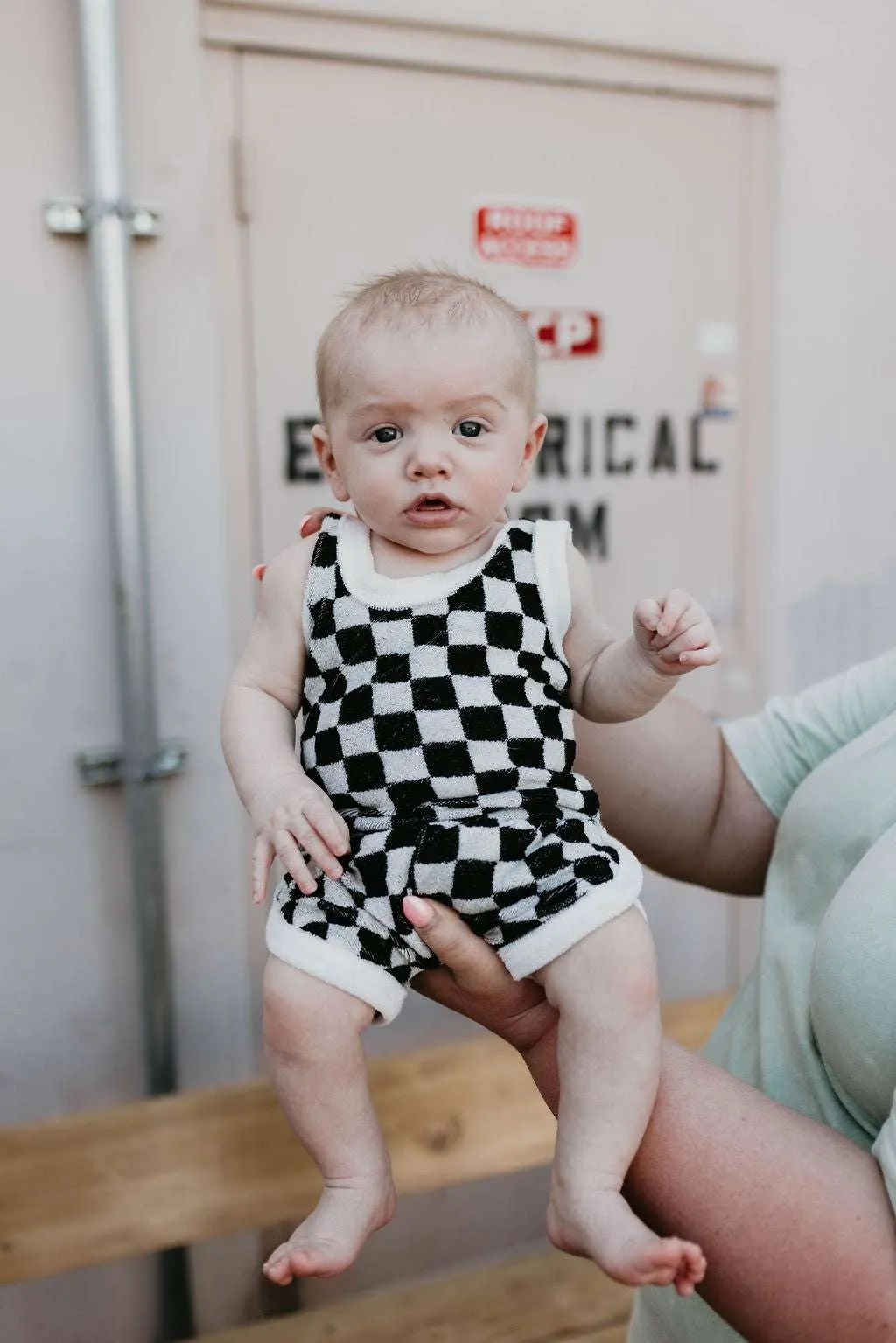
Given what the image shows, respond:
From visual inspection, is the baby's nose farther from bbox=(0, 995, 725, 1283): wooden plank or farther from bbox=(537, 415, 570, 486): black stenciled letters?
bbox=(537, 415, 570, 486): black stenciled letters

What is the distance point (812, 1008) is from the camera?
110 centimetres

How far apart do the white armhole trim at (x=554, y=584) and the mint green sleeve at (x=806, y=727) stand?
0.44 m

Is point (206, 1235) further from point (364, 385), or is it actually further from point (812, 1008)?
point (364, 385)

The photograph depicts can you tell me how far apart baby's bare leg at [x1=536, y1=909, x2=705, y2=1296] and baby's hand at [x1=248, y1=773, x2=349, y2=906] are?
227mm

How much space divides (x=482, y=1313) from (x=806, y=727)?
1.58 metres

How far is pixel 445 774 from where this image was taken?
1093 mm

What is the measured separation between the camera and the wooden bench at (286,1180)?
206 cm

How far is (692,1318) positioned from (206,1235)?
Answer: 1175mm

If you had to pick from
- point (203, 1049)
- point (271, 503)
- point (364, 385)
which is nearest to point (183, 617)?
point (271, 503)

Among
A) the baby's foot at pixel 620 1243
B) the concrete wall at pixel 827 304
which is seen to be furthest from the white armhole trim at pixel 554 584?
the concrete wall at pixel 827 304

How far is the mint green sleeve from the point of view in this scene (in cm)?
140

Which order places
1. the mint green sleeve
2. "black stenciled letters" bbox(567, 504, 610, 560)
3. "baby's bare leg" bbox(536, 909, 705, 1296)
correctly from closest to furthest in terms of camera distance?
1. "baby's bare leg" bbox(536, 909, 705, 1296)
2. the mint green sleeve
3. "black stenciled letters" bbox(567, 504, 610, 560)

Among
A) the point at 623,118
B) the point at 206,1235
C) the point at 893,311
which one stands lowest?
the point at 206,1235

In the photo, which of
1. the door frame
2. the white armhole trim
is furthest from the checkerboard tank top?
the door frame
